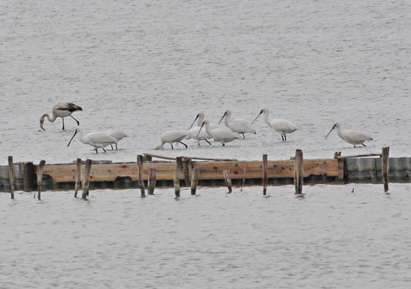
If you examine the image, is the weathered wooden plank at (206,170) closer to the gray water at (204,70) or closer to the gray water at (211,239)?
the gray water at (211,239)

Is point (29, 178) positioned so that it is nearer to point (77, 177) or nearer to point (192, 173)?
point (77, 177)

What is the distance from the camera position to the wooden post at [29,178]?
34.7 meters

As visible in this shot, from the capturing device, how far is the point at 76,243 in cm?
2902

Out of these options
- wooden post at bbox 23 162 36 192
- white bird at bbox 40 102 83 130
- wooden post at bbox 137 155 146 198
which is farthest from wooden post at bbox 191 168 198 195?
white bird at bbox 40 102 83 130

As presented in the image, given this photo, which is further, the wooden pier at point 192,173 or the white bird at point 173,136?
the white bird at point 173,136

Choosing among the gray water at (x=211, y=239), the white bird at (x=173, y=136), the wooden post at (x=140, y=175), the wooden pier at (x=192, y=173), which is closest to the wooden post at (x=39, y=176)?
the wooden pier at (x=192, y=173)

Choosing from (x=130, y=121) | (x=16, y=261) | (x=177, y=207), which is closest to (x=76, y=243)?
(x=16, y=261)

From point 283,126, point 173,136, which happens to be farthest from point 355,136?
point 173,136

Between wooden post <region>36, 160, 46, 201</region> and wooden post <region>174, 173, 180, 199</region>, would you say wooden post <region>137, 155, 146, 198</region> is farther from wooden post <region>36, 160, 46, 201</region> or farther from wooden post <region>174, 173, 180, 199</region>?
wooden post <region>36, 160, 46, 201</region>

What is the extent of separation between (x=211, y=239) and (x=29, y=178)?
24.0ft

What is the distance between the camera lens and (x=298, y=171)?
3256cm

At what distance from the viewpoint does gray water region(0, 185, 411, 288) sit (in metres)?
25.2

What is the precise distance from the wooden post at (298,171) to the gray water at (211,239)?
0.29 metres

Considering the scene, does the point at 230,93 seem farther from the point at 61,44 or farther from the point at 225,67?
the point at 61,44
